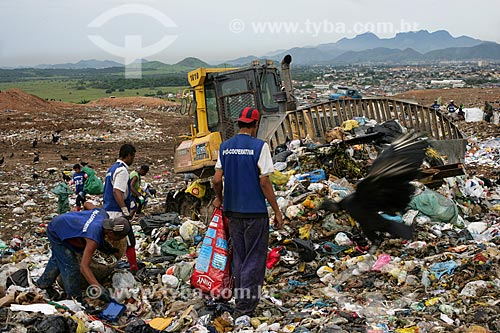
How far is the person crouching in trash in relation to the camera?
4.19 metres

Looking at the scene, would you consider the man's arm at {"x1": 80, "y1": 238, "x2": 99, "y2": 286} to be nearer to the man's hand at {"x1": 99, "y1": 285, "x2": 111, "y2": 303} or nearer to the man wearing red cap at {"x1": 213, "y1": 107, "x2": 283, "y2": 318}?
the man's hand at {"x1": 99, "y1": 285, "x2": 111, "y2": 303}

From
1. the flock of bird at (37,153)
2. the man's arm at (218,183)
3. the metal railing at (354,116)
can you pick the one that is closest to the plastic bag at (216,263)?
the man's arm at (218,183)

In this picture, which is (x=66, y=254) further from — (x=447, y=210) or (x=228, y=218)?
(x=447, y=210)

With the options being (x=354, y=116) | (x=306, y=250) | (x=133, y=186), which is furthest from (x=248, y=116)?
(x=354, y=116)

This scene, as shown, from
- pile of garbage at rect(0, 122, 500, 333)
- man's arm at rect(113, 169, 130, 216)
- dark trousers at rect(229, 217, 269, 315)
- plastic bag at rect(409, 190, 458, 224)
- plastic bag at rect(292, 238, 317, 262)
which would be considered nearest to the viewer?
pile of garbage at rect(0, 122, 500, 333)

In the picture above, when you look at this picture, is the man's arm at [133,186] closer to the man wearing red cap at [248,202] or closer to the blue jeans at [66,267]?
the blue jeans at [66,267]

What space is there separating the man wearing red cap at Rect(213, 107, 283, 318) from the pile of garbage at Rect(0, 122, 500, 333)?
0.92 feet

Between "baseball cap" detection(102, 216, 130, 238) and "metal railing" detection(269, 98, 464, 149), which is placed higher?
"metal railing" detection(269, 98, 464, 149)

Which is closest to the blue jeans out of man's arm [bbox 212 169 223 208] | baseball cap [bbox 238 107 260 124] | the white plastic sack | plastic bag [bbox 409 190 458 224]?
the white plastic sack

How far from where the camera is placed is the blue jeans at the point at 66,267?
171 inches

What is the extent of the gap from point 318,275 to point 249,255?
1110mm

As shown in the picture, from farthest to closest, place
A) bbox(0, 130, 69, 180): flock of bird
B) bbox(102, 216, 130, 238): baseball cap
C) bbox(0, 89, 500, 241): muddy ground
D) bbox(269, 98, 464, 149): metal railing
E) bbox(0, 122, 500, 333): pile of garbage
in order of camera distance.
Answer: bbox(0, 130, 69, 180): flock of bird, bbox(0, 89, 500, 241): muddy ground, bbox(269, 98, 464, 149): metal railing, bbox(102, 216, 130, 238): baseball cap, bbox(0, 122, 500, 333): pile of garbage

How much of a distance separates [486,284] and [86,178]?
6138 millimetres

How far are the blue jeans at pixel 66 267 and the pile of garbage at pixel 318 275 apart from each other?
0.16 meters
